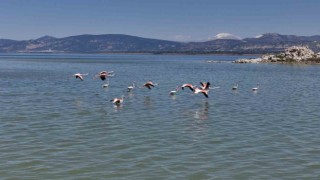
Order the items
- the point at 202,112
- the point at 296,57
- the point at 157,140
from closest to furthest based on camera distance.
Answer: the point at 157,140 → the point at 202,112 → the point at 296,57

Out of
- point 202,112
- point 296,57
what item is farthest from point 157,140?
point 296,57

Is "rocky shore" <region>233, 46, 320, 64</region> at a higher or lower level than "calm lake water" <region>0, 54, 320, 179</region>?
higher

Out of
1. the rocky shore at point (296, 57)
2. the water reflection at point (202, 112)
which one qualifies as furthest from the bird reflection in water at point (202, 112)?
the rocky shore at point (296, 57)

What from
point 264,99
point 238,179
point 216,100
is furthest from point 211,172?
point 264,99

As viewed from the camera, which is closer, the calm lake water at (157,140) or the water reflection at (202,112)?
the calm lake water at (157,140)

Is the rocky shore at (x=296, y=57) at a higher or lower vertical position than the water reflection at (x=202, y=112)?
higher

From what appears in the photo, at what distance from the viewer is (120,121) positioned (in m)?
27.5

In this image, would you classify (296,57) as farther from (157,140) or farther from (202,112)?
(157,140)

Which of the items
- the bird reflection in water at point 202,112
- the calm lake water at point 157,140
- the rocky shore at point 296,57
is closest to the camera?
the calm lake water at point 157,140

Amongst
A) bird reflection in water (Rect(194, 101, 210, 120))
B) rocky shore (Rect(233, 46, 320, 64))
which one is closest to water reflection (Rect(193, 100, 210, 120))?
bird reflection in water (Rect(194, 101, 210, 120))

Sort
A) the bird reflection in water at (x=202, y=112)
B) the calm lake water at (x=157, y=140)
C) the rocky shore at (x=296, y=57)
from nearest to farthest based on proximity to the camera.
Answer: the calm lake water at (x=157, y=140)
the bird reflection in water at (x=202, y=112)
the rocky shore at (x=296, y=57)

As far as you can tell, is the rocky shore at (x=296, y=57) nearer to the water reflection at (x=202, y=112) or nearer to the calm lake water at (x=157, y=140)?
the water reflection at (x=202, y=112)

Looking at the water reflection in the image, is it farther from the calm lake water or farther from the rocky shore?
the rocky shore

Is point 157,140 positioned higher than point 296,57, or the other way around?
point 296,57
